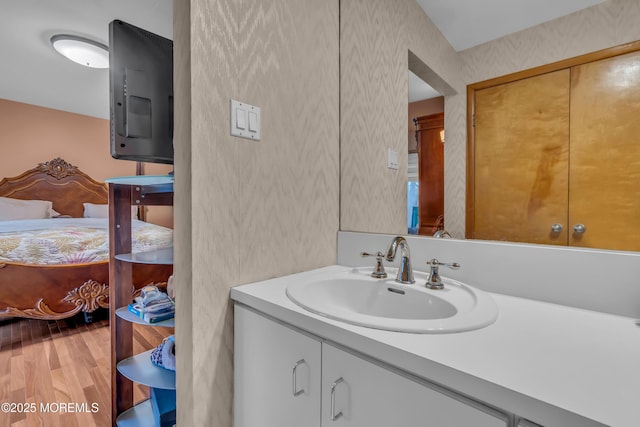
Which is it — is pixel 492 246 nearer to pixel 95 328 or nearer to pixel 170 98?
pixel 170 98

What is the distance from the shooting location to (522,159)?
0.82m

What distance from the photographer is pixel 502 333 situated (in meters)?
0.58

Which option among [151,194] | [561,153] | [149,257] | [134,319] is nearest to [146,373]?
[134,319]

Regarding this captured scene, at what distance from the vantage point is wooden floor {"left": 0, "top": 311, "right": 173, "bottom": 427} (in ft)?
4.93

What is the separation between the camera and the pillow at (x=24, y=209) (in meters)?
3.52

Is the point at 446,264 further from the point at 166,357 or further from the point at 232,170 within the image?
the point at 166,357

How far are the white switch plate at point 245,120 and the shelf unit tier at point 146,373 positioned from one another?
101 cm

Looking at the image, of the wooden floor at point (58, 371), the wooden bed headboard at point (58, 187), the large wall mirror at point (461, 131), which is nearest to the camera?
the large wall mirror at point (461, 131)

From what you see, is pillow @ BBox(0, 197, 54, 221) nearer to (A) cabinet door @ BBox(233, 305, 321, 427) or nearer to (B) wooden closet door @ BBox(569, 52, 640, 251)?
(A) cabinet door @ BBox(233, 305, 321, 427)

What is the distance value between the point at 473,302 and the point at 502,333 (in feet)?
0.50

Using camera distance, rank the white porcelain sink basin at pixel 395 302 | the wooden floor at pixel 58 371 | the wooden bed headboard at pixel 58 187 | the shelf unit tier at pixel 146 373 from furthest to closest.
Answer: the wooden bed headboard at pixel 58 187, the wooden floor at pixel 58 371, the shelf unit tier at pixel 146 373, the white porcelain sink basin at pixel 395 302

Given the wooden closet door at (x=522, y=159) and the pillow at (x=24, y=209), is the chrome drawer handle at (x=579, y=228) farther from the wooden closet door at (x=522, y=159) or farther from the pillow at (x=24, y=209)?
the pillow at (x=24, y=209)
